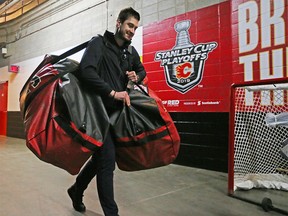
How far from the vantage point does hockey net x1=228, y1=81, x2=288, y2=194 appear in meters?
2.65

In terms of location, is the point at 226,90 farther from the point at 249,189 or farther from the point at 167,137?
the point at 167,137

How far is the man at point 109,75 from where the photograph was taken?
153cm

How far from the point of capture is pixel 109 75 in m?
1.67

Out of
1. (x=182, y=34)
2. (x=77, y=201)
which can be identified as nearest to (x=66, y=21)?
(x=182, y=34)

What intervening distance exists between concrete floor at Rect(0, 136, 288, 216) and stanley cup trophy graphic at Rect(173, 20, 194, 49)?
1.88 metres

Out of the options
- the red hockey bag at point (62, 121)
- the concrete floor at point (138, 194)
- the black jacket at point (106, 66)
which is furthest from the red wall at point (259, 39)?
the red hockey bag at point (62, 121)

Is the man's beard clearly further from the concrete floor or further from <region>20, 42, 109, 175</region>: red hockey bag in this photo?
the concrete floor

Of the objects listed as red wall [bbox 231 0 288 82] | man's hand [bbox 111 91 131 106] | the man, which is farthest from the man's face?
red wall [bbox 231 0 288 82]

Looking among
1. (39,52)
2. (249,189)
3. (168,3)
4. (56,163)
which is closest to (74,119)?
(56,163)

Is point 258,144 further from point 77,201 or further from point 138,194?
point 77,201

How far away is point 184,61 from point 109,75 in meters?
2.38

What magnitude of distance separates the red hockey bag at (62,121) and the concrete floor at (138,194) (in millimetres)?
786

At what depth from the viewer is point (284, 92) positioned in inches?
109

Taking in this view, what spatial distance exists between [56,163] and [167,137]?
708mm
